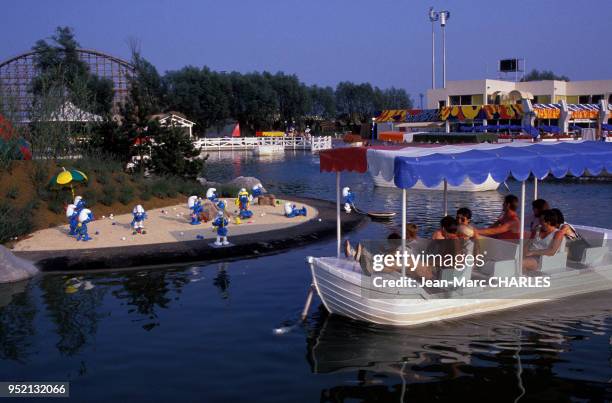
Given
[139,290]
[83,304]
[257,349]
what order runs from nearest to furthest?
[257,349] < [83,304] < [139,290]

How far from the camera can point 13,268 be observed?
13359 millimetres

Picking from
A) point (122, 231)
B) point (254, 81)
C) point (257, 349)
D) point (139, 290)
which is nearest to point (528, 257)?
point (257, 349)

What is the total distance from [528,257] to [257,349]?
491cm

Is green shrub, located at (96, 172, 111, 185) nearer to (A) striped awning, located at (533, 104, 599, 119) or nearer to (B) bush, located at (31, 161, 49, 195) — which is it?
(B) bush, located at (31, 161, 49, 195)

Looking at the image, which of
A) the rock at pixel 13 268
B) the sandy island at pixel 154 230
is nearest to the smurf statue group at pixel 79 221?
the sandy island at pixel 154 230

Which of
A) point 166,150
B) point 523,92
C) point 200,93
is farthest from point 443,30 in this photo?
point 166,150

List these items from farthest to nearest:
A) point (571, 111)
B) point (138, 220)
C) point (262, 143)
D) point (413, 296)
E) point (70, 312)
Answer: point (262, 143)
point (571, 111)
point (138, 220)
point (70, 312)
point (413, 296)

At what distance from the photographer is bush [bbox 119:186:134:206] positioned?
68.9 feet

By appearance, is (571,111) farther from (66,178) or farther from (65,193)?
(66,178)

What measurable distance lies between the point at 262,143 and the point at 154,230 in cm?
5698

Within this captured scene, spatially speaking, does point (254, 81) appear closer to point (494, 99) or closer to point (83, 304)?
point (494, 99)

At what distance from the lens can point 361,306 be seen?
32.1ft

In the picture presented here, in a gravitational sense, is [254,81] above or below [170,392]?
above

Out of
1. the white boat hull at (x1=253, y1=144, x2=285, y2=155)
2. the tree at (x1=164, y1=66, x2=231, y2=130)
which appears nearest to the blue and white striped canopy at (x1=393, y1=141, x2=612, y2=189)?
the white boat hull at (x1=253, y1=144, x2=285, y2=155)
